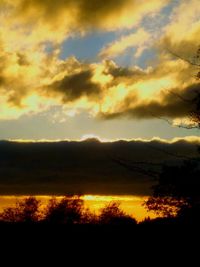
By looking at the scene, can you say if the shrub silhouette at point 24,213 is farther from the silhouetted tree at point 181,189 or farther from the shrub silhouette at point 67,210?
the silhouetted tree at point 181,189

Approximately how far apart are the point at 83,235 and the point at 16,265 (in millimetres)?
6406

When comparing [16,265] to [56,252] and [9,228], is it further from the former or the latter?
[9,228]

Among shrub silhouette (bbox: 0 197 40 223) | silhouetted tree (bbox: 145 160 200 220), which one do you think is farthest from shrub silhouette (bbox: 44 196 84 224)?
silhouetted tree (bbox: 145 160 200 220)

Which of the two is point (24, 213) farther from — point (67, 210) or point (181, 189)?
point (181, 189)

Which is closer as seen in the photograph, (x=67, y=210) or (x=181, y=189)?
(x=181, y=189)

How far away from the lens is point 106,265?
26.2 meters

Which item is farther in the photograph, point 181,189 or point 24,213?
point 24,213

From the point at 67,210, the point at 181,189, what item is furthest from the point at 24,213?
the point at 181,189

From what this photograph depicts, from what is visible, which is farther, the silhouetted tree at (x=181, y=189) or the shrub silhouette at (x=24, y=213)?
the shrub silhouette at (x=24, y=213)

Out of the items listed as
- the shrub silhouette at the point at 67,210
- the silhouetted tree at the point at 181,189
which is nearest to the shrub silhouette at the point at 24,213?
the shrub silhouette at the point at 67,210

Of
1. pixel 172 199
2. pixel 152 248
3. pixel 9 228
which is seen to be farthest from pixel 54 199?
pixel 172 199

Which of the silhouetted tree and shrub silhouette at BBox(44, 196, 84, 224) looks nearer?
the silhouetted tree

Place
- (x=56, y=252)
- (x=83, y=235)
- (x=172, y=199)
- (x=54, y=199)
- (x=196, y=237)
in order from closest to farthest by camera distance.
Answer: (x=172, y=199), (x=196, y=237), (x=56, y=252), (x=83, y=235), (x=54, y=199)

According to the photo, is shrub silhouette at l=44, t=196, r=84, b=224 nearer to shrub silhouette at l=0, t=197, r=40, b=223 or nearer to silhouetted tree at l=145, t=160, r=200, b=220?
shrub silhouette at l=0, t=197, r=40, b=223
